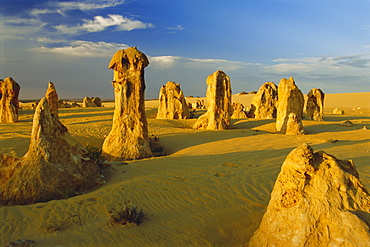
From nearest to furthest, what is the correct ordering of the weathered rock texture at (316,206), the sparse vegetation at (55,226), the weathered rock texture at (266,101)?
the weathered rock texture at (316,206) → the sparse vegetation at (55,226) → the weathered rock texture at (266,101)

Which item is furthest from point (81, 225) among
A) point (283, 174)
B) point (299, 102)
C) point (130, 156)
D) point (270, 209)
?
point (299, 102)

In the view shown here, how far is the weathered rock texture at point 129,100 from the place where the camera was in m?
9.42

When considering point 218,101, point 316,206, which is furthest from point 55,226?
point 218,101

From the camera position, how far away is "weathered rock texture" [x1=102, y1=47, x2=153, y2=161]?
30.9 feet

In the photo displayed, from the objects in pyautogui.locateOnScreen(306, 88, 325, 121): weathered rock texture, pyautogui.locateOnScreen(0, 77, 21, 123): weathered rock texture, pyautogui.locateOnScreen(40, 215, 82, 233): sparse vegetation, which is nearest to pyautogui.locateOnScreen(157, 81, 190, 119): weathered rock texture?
pyautogui.locateOnScreen(306, 88, 325, 121): weathered rock texture

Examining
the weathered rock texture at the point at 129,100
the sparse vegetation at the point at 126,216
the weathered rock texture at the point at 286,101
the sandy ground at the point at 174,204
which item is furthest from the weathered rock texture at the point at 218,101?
the sparse vegetation at the point at 126,216

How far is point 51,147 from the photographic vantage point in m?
5.51

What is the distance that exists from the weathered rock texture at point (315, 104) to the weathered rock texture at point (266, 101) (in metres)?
3.04

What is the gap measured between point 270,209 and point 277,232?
32 centimetres

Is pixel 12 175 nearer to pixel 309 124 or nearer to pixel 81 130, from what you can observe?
pixel 81 130

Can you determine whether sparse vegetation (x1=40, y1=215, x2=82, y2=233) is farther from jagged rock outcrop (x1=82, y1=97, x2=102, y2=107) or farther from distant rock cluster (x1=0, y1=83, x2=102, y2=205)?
jagged rock outcrop (x1=82, y1=97, x2=102, y2=107)

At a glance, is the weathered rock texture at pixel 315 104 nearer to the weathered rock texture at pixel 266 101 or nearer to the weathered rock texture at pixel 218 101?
the weathered rock texture at pixel 266 101

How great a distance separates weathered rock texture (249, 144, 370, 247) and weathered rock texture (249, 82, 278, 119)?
66.8 feet

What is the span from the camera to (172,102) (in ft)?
71.3
